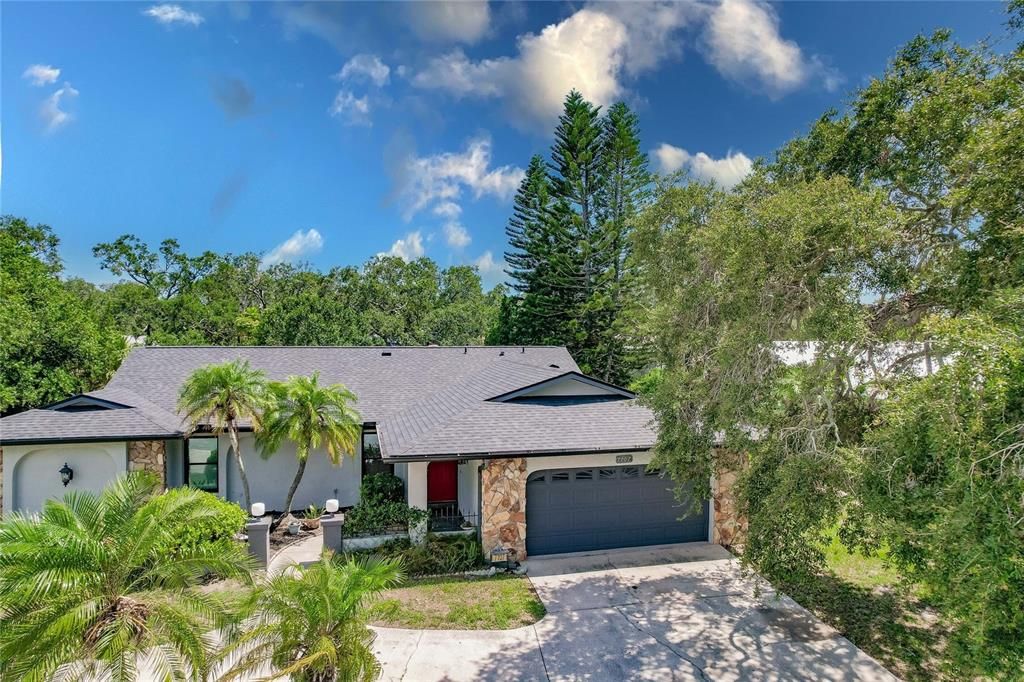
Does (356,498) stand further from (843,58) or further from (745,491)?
(843,58)

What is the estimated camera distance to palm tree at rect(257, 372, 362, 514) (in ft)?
39.1

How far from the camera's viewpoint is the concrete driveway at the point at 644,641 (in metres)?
7.28

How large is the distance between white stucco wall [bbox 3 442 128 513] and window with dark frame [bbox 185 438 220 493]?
64.9 inches

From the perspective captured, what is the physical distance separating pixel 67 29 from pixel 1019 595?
18.6 metres

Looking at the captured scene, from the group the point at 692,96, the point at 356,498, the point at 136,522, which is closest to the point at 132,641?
the point at 136,522

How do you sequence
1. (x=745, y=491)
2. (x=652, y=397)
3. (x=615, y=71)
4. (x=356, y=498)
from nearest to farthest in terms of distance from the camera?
(x=745, y=491), (x=652, y=397), (x=356, y=498), (x=615, y=71)

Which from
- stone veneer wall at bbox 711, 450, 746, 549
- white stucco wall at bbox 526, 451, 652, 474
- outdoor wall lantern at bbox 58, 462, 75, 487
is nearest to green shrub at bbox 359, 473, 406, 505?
white stucco wall at bbox 526, 451, 652, 474

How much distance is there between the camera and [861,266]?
22.1 ft

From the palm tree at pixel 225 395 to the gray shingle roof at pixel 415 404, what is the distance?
5.05ft

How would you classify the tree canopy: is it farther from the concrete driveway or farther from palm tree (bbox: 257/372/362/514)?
palm tree (bbox: 257/372/362/514)

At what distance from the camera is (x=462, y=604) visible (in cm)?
920

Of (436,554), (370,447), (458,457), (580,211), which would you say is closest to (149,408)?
(370,447)

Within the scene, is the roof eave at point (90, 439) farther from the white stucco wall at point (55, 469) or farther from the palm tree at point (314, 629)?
the palm tree at point (314, 629)

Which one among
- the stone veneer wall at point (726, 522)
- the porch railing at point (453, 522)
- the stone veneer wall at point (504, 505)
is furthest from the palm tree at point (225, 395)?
the stone veneer wall at point (726, 522)
